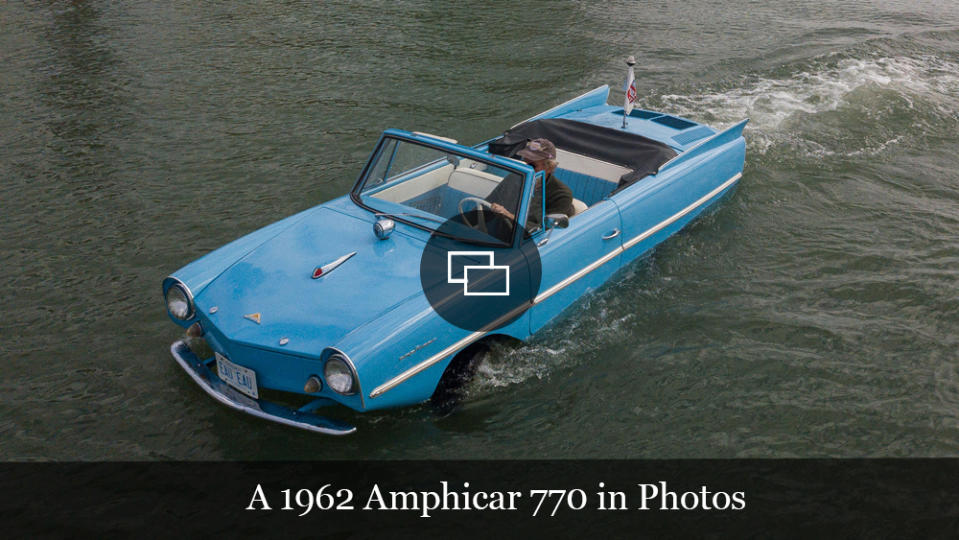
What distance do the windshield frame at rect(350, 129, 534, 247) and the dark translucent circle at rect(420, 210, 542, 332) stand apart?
5 cm

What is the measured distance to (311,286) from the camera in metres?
4.89

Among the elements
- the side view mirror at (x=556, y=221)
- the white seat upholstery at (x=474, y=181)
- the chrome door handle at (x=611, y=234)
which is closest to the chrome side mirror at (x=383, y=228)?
the white seat upholstery at (x=474, y=181)

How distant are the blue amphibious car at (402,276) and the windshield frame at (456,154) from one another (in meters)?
0.01

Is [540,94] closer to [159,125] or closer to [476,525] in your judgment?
[159,125]

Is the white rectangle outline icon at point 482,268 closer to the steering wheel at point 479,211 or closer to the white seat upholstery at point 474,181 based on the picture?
the steering wheel at point 479,211

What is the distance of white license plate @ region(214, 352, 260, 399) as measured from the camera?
15.0 ft

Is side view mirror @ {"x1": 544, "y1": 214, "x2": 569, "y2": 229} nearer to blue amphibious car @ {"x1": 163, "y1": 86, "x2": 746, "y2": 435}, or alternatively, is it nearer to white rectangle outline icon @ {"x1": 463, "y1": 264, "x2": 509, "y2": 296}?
blue amphibious car @ {"x1": 163, "y1": 86, "x2": 746, "y2": 435}

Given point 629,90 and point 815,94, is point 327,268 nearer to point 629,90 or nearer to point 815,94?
point 629,90

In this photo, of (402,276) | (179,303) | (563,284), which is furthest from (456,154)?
(179,303)

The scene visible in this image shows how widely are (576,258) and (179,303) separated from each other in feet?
9.13

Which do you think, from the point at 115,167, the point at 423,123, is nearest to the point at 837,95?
the point at 423,123

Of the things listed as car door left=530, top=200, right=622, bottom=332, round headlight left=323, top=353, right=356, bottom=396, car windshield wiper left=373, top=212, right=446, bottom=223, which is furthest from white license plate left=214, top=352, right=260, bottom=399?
car door left=530, top=200, right=622, bottom=332

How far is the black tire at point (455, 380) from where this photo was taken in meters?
4.98

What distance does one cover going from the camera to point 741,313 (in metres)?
6.21
